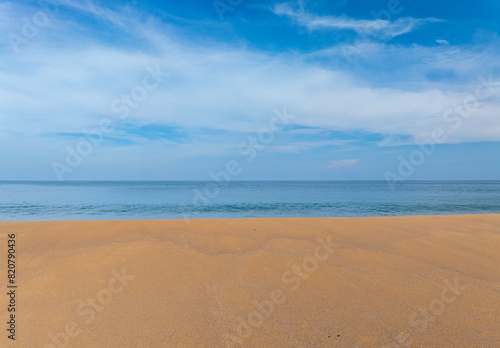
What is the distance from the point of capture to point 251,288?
4.50m

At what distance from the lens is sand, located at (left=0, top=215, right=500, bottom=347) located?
3398mm

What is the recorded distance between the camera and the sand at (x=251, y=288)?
3.40 metres

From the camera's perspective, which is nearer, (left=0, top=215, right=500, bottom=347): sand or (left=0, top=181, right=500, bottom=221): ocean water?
(left=0, top=215, right=500, bottom=347): sand

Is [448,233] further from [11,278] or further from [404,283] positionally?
[11,278]

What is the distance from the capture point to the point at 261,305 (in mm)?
4035

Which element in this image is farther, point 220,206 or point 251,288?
point 220,206

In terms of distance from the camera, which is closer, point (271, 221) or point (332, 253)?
point (332, 253)

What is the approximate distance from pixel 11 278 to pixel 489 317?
714 centimetres

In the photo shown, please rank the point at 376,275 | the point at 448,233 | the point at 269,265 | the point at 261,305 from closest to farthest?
the point at 261,305, the point at 376,275, the point at 269,265, the point at 448,233

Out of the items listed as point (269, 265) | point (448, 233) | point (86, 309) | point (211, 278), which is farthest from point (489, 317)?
point (86, 309)

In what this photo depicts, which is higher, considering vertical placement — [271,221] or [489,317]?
[271,221]

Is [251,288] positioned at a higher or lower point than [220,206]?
higher

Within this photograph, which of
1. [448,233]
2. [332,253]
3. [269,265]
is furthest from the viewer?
[448,233]

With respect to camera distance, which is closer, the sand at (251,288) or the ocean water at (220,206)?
the sand at (251,288)
